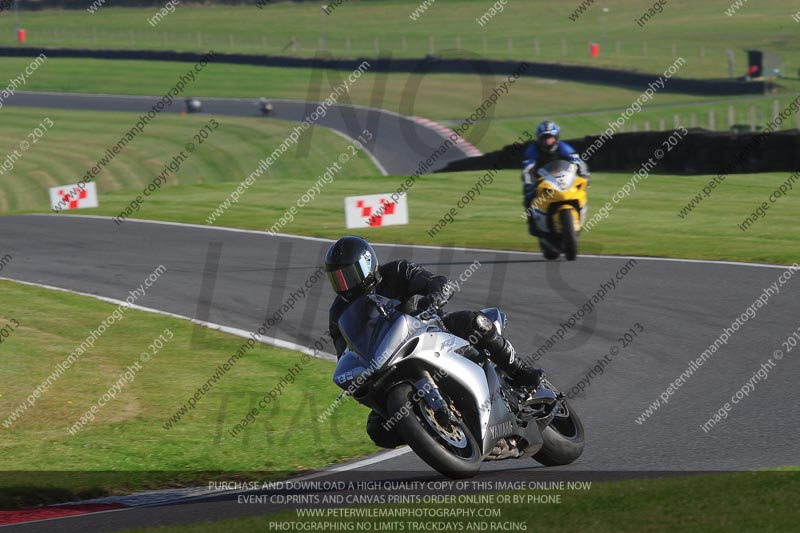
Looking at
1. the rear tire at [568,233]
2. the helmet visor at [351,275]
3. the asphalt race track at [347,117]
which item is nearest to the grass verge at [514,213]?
the rear tire at [568,233]

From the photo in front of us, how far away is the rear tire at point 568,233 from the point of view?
15.3 m

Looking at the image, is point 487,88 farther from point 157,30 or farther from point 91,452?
point 91,452

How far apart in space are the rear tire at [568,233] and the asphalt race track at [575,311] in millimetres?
211

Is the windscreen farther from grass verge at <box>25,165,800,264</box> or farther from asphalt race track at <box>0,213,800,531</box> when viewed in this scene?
grass verge at <box>25,165,800,264</box>

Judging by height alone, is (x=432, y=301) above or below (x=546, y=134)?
above

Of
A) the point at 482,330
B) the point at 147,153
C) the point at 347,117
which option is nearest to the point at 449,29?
the point at 347,117

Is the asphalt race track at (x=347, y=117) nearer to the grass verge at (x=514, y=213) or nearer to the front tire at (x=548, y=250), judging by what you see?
the grass verge at (x=514, y=213)

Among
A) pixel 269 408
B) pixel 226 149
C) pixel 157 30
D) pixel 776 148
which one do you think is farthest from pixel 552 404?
pixel 157 30

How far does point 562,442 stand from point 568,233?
8.29m

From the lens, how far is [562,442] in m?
7.32

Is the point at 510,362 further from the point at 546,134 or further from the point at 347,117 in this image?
the point at 347,117

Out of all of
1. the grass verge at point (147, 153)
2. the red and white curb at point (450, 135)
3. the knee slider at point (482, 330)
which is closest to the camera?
the knee slider at point (482, 330)

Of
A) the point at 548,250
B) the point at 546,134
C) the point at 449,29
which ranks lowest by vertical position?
the point at 449,29

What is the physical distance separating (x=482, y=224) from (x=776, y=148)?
→ 743 centimetres
